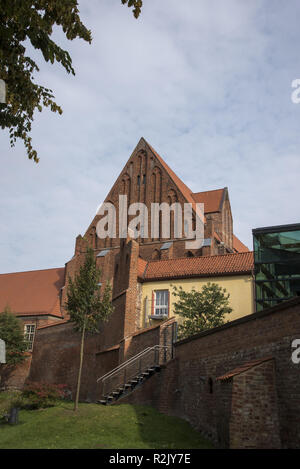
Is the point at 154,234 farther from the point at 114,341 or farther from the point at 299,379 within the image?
the point at 299,379

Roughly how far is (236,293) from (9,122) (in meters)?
15.3

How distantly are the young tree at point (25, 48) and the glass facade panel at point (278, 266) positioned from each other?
Result: 1165cm

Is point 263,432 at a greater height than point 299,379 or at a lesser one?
lesser

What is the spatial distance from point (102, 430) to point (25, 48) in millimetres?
10273

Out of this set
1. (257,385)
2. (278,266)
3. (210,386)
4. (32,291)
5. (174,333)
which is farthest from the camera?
(32,291)

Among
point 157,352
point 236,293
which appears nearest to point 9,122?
point 157,352

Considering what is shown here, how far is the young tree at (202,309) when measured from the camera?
20.1 meters

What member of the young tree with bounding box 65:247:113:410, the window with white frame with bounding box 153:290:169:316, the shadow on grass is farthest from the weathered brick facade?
the window with white frame with bounding box 153:290:169:316

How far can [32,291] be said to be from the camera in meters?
38.4

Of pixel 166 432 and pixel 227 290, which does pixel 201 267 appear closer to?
pixel 227 290

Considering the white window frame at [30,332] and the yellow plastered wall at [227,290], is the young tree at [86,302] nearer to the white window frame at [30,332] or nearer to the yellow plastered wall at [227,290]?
the yellow plastered wall at [227,290]

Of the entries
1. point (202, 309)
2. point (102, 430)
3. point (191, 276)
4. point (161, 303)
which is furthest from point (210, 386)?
point (161, 303)

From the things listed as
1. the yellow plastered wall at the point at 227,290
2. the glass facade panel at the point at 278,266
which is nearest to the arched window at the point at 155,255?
the yellow plastered wall at the point at 227,290
